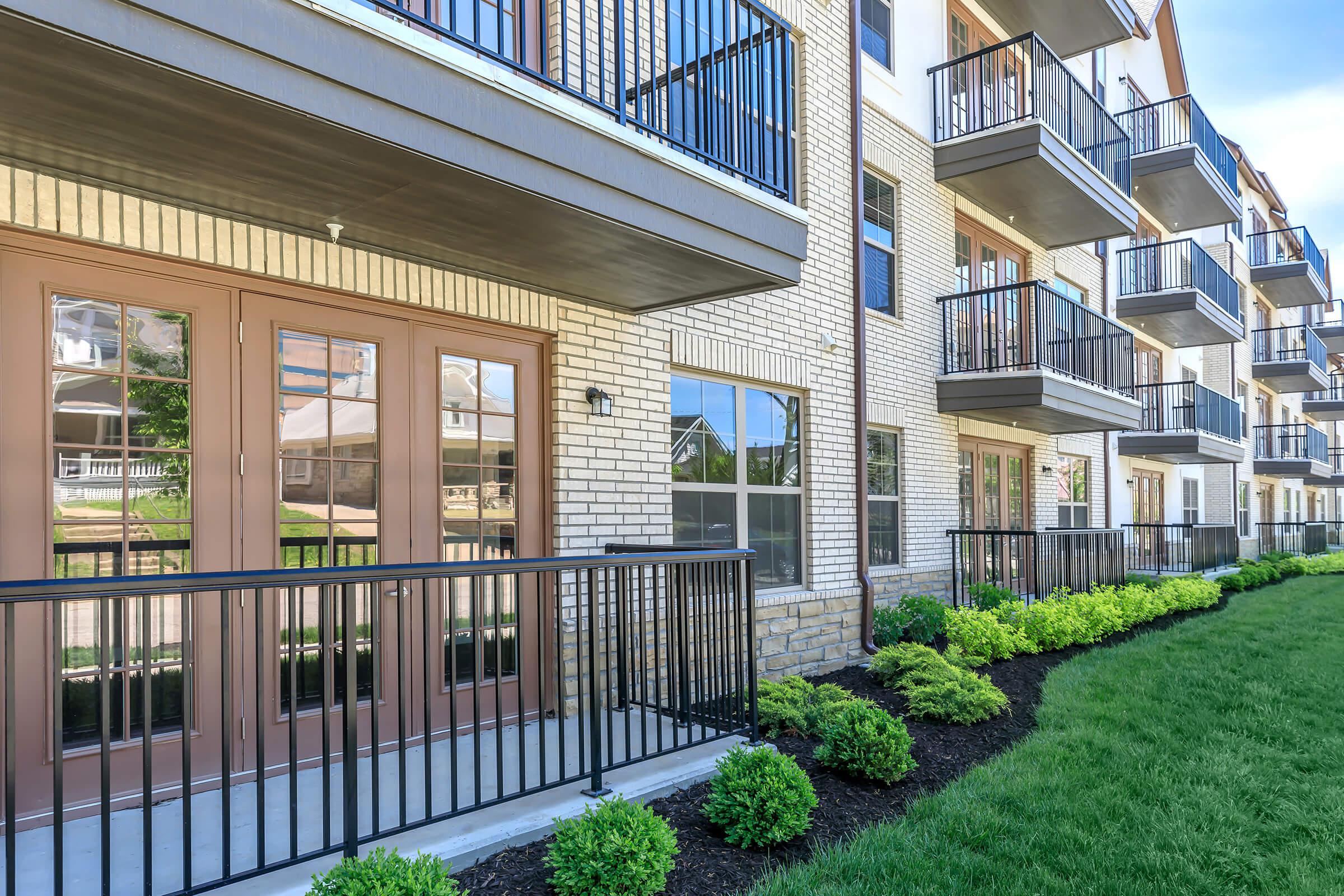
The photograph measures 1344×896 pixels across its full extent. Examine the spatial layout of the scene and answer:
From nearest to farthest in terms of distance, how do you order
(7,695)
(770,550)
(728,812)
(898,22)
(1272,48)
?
(7,695) < (728,812) < (770,550) < (898,22) < (1272,48)

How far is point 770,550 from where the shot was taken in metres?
7.74

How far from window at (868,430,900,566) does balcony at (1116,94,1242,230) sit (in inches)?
396

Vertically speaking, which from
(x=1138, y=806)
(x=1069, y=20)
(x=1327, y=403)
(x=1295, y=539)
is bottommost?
(x=1295, y=539)

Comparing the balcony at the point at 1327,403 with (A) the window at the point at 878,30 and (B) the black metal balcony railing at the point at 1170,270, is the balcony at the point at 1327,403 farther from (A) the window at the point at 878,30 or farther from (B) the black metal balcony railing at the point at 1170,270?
(A) the window at the point at 878,30

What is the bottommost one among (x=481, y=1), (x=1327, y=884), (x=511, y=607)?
(x=1327, y=884)

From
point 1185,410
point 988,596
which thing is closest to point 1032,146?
point 988,596

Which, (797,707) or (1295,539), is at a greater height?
(797,707)

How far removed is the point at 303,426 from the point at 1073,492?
13120mm

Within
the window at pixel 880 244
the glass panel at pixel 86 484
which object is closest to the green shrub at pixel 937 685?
the window at pixel 880 244

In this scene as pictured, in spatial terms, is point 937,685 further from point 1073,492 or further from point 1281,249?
point 1281,249

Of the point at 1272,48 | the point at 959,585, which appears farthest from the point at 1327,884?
the point at 1272,48

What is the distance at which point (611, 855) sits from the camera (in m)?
3.15

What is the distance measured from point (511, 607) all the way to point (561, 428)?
1.22m

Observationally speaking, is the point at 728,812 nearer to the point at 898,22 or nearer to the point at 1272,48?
the point at 898,22
